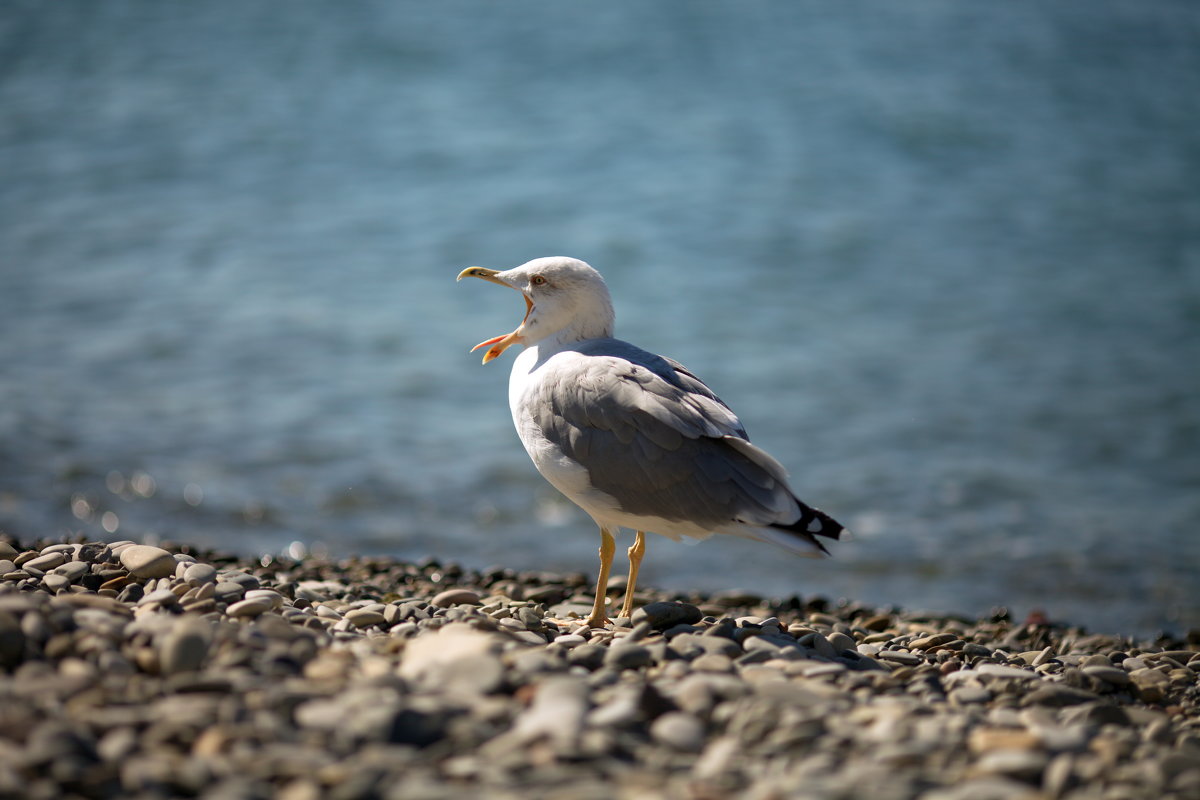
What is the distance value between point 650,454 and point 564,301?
102cm

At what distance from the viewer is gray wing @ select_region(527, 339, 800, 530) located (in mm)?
4273

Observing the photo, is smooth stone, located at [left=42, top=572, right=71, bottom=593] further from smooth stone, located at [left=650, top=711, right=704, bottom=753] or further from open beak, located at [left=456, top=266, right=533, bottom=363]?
smooth stone, located at [left=650, top=711, right=704, bottom=753]

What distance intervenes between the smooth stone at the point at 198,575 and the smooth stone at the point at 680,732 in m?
2.06

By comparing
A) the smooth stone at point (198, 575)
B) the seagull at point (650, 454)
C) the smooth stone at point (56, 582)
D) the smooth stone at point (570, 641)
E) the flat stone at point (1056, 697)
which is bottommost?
the smooth stone at point (56, 582)

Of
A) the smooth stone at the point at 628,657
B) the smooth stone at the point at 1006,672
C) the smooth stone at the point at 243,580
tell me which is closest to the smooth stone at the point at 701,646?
the smooth stone at the point at 628,657

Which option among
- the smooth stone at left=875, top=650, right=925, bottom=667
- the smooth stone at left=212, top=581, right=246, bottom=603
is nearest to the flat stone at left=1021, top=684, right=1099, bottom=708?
the smooth stone at left=875, top=650, right=925, bottom=667

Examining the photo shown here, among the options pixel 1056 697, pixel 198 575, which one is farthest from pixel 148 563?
pixel 1056 697

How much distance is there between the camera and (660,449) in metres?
4.36

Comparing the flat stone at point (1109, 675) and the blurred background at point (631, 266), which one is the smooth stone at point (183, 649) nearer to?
the flat stone at point (1109, 675)

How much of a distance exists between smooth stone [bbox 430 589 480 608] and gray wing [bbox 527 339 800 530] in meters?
0.93

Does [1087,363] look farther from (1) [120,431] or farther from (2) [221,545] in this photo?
(1) [120,431]

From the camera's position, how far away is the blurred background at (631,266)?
8055mm

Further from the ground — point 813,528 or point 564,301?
point 564,301

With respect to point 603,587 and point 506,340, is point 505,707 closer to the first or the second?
point 603,587
